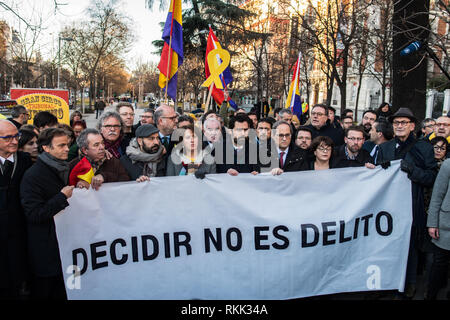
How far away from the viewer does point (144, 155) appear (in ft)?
12.0

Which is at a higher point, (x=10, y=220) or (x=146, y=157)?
(x=146, y=157)

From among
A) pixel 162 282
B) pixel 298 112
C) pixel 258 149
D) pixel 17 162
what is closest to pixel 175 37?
pixel 298 112

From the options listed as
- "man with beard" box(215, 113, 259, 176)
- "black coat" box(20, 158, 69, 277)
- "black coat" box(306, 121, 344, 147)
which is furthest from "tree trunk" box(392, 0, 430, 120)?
"black coat" box(20, 158, 69, 277)

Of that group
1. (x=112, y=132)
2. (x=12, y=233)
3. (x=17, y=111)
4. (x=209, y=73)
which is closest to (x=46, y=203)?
(x=12, y=233)

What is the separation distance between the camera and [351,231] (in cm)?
374

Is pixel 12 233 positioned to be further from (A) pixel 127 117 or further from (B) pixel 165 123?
(B) pixel 165 123

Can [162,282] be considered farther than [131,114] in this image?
No

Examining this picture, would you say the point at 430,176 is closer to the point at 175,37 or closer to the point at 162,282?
the point at 162,282

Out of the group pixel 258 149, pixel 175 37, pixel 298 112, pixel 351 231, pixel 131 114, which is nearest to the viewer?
pixel 351 231

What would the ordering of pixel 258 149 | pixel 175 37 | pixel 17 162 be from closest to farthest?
1. pixel 17 162
2. pixel 258 149
3. pixel 175 37

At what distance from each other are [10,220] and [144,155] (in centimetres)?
131

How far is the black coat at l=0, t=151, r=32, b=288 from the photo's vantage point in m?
3.16

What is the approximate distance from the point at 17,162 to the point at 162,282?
1745 millimetres

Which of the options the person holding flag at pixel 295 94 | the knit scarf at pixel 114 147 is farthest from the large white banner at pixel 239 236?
the person holding flag at pixel 295 94
